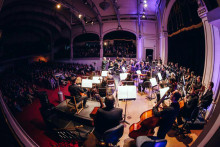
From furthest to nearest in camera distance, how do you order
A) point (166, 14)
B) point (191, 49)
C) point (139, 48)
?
point (139, 48) < point (166, 14) < point (191, 49)

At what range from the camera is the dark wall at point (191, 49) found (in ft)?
18.1

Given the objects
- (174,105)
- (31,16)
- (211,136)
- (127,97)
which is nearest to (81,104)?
(127,97)

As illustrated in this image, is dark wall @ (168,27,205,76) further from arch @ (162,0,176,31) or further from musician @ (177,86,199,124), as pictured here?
musician @ (177,86,199,124)

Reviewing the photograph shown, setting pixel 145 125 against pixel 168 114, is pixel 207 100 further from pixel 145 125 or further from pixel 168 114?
pixel 145 125

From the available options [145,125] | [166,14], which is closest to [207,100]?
[145,125]

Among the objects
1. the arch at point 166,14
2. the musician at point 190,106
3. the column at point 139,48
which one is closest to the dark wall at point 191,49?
the arch at point 166,14

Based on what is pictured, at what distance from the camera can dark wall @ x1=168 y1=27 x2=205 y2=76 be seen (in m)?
5.52

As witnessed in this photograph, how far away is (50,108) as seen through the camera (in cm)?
402

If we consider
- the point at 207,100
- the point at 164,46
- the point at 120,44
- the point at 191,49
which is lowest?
the point at 207,100

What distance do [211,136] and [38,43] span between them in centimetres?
2136

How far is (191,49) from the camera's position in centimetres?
639

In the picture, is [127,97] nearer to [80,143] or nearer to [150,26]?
[80,143]

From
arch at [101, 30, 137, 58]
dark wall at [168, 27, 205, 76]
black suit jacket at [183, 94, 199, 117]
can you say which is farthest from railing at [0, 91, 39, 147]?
arch at [101, 30, 137, 58]

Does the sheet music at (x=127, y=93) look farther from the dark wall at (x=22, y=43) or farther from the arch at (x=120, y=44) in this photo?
the dark wall at (x=22, y=43)
